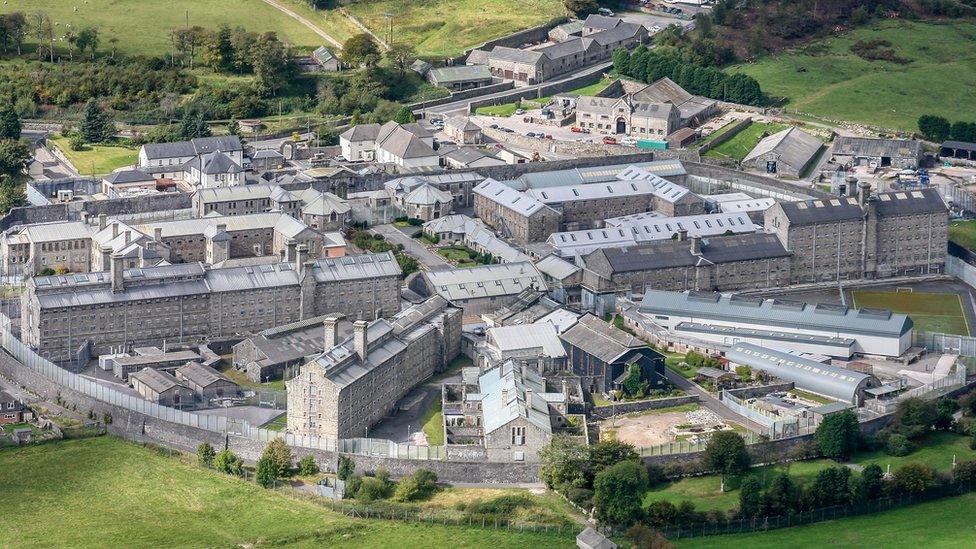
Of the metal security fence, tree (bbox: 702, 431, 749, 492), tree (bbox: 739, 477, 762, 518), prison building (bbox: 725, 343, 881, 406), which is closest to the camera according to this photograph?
tree (bbox: 739, 477, 762, 518)

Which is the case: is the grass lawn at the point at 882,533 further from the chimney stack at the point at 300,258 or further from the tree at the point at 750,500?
the chimney stack at the point at 300,258

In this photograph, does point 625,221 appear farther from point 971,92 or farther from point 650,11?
point 650,11

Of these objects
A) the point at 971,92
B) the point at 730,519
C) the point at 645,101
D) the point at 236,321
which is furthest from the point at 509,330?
the point at 971,92

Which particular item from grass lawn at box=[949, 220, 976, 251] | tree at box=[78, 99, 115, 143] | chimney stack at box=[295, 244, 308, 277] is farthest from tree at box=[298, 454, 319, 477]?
tree at box=[78, 99, 115, 143]

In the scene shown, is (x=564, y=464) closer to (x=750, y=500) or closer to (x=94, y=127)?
(x=750, y=500)

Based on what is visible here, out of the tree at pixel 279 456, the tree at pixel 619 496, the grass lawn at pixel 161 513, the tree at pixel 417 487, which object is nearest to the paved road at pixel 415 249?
the tree at pixel 279 456

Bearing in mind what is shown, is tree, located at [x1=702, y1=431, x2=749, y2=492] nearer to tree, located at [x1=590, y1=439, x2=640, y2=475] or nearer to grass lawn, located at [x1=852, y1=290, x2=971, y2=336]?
tree, located at [x1=590, y1=439, x2=640, y2=475]
